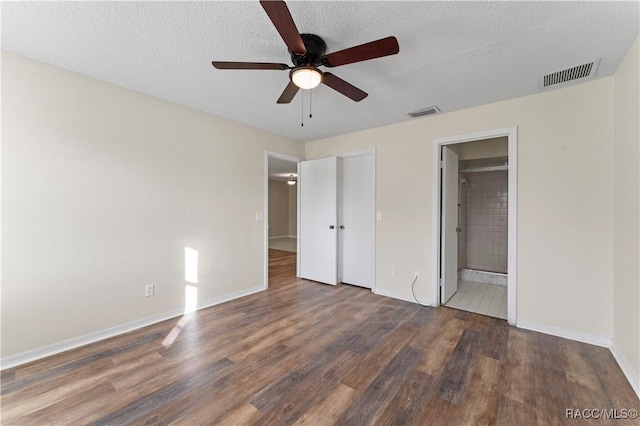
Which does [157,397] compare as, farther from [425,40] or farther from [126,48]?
[425,40]

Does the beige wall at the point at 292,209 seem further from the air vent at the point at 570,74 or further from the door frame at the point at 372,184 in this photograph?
the air vent at the point at 570,74

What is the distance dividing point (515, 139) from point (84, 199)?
14.2 feet

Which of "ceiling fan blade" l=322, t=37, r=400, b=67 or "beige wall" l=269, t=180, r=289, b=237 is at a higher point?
"ceiling fan blade" l=322, t=37, r=400, b=67

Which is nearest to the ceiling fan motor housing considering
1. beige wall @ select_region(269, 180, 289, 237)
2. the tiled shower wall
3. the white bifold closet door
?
the white bifold closet door

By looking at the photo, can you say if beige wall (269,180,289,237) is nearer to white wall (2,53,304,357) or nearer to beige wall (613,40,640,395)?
white wall (2,53,304,357)

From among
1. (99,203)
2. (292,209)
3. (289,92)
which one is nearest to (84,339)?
(99,203)

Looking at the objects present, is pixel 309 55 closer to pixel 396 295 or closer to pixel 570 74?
pixel 570 74

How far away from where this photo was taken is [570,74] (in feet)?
7.42

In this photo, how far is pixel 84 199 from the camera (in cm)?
237

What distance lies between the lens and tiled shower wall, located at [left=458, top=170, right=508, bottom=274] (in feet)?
15.3

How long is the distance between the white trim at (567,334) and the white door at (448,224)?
897 mm

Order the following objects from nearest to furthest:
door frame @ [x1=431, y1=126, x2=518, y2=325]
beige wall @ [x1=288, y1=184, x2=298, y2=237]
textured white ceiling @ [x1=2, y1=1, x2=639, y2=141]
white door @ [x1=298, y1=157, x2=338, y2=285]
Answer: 1. textured white ceiling @ [x1=2, y1=1, x2=639, y2=141]
2. door frame @ [x1=431, y1=126, x2=518, y2=325]
3. white door @ [x1=298, y1=157, x2=338, y2=285]
4. beige wall @ [x1=288, y1=184, x2=298, y2=237]

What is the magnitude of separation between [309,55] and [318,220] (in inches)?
115

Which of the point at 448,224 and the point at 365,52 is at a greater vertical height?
the point at 365,52
